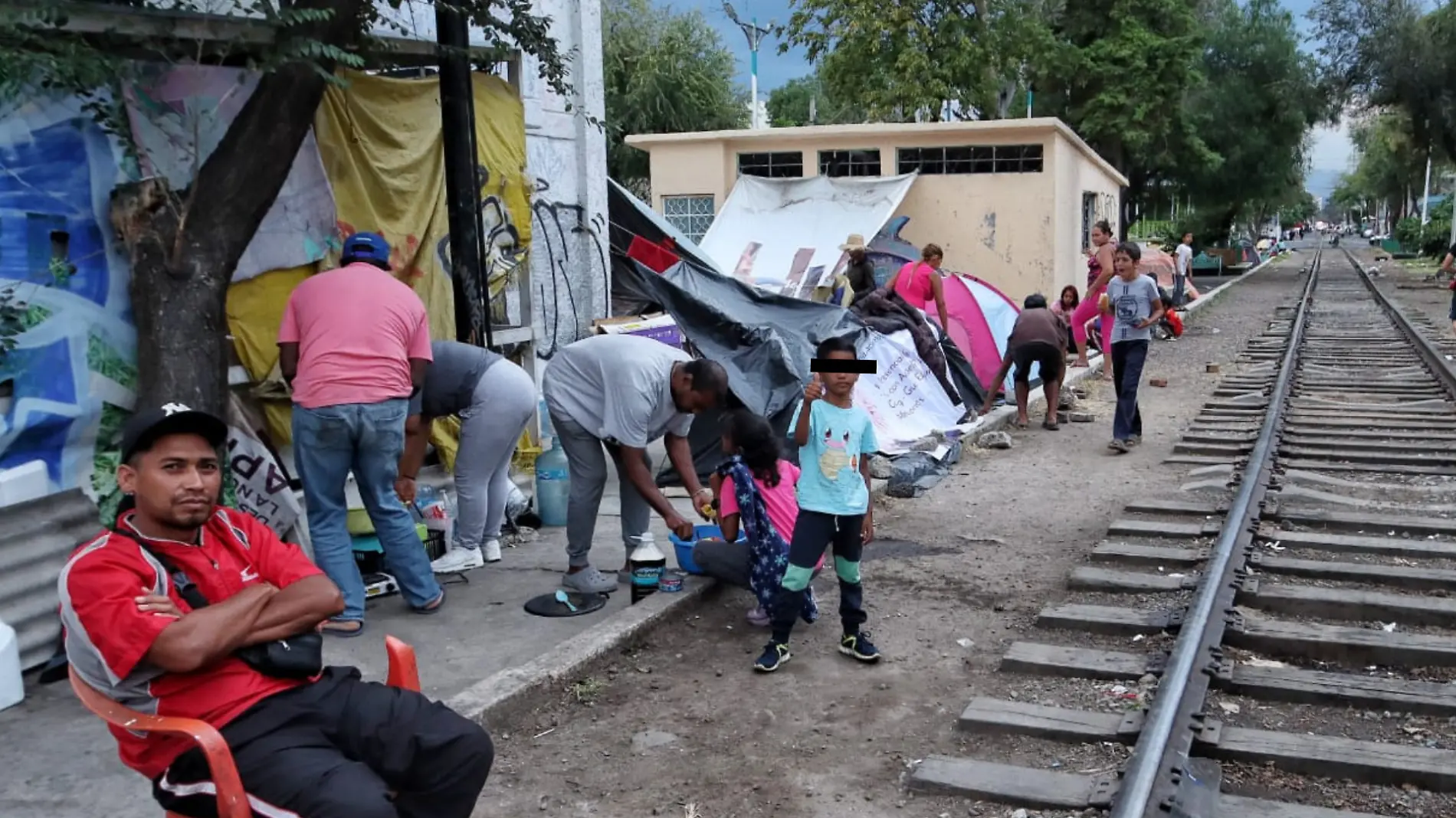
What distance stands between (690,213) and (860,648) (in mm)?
16634

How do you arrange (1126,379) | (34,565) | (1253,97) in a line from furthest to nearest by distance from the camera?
(1253,97) → (1126,379) → (34,565)

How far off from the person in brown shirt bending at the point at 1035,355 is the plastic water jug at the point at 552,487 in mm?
5271

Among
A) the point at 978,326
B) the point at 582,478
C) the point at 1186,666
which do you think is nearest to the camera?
the point at 1186,666

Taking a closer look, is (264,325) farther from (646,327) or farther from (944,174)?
(944,174)

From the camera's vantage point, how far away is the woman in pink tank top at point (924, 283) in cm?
1194

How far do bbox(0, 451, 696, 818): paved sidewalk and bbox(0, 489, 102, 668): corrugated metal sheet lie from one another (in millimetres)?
230

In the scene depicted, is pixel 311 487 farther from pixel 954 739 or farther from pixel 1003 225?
pixel 1003 225

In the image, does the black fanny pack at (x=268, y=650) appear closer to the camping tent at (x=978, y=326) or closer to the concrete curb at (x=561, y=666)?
the concrete curb at (x=561, y=666)

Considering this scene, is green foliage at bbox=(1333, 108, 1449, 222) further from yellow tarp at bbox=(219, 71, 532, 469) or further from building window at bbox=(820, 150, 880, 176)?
yellow tarp at bbox=(219, 71, 532, 469)

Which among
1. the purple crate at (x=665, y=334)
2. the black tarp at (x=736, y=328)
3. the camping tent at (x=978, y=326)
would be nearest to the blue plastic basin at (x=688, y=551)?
the black tarp at (x=736, y=328)

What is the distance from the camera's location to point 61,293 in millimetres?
5145

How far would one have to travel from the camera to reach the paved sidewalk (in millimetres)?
3844

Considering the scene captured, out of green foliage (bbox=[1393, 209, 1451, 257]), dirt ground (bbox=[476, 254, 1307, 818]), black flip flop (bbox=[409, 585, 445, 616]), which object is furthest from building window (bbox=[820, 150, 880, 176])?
green foliage (bbox=[1393, 209, 1451, 257])

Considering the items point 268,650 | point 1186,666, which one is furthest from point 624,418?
point 268,650
